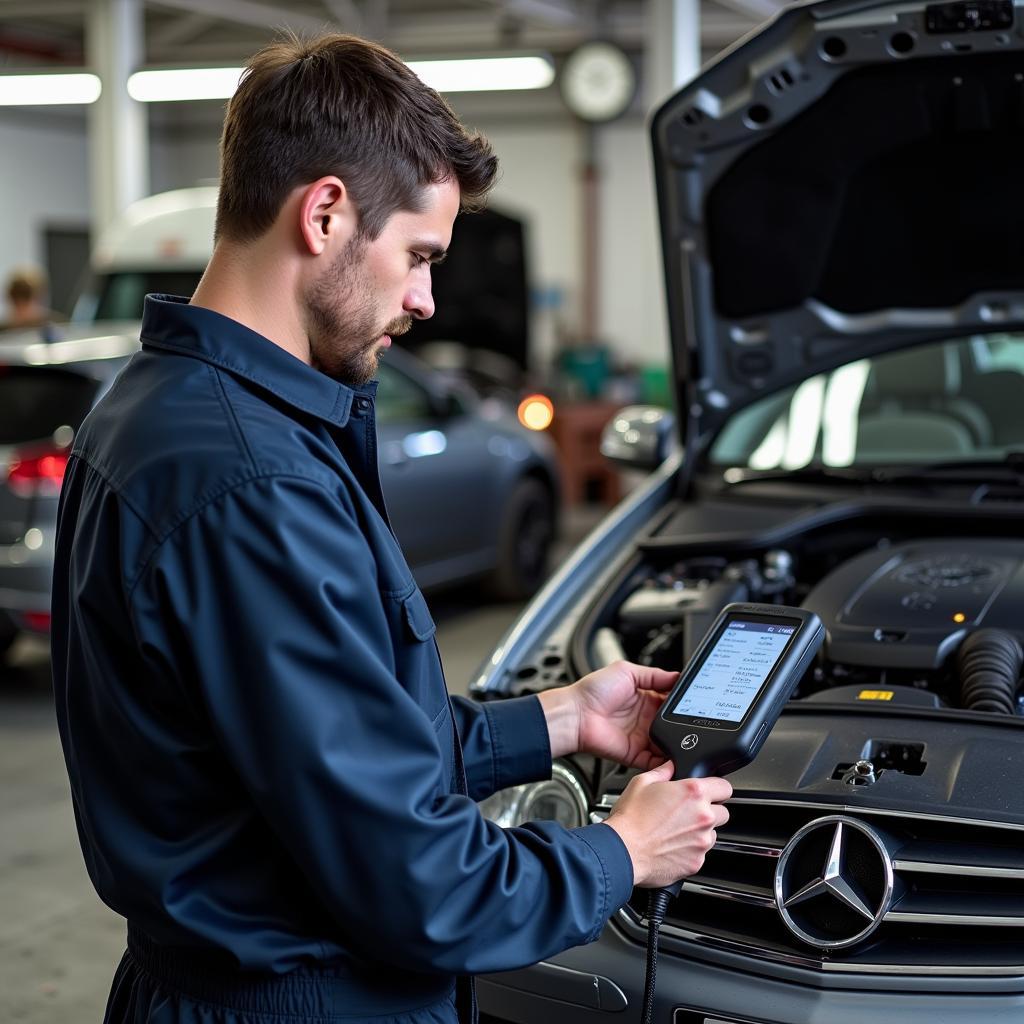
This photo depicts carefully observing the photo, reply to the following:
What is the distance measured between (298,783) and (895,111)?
6.45ft

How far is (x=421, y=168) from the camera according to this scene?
1312 mm

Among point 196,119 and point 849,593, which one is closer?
point 849,593

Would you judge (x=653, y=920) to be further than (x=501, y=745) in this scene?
No

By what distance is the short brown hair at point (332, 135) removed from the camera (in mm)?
1263

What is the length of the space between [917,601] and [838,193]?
0.90 metres

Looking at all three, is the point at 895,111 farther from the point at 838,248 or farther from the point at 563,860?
the point at 563,860

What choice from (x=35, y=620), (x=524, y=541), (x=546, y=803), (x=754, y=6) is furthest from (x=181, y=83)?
(x=546, y=803)

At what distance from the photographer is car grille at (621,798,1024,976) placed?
1.72 meters

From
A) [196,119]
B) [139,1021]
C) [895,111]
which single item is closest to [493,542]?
[895,111]

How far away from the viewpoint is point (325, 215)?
1.27m

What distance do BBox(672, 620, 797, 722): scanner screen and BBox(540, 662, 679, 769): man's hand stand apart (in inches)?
3.3

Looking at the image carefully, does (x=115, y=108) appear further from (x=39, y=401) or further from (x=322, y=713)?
(x=322, y=713)

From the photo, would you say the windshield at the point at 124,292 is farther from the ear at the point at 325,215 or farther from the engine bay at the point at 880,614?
the ear at the point at 325,215

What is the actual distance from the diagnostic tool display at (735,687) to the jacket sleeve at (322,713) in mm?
386
